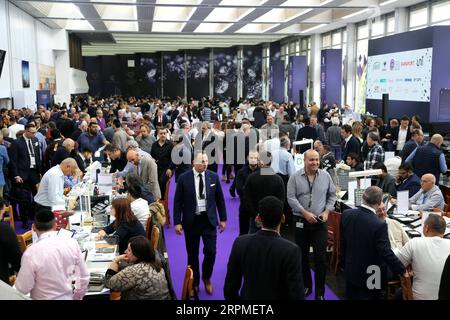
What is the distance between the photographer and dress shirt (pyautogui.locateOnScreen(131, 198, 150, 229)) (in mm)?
5512

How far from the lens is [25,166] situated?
8352mm

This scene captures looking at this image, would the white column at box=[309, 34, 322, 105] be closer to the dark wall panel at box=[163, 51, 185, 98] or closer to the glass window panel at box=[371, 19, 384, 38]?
the glass window panel at box=[371, 19, 384, 38]

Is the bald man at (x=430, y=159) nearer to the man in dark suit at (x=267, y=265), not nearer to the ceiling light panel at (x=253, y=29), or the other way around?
the man in dark suit at (x=267, y=265)

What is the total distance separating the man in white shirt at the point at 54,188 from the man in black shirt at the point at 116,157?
5.17 ft

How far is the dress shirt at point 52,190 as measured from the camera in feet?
20.0

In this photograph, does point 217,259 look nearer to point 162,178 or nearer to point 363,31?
point 162,178

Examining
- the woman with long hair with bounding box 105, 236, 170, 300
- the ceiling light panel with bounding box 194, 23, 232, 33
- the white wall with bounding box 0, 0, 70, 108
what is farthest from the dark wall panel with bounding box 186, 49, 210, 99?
the woman with long hair with bounding box 105, 236, 170, 300

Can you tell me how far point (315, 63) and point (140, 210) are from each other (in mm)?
18778

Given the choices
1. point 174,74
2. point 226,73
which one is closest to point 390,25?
point 226,73

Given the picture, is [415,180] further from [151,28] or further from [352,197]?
[151,28]

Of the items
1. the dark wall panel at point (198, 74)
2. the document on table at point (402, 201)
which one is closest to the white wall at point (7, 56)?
the document on table at point (402, 201)

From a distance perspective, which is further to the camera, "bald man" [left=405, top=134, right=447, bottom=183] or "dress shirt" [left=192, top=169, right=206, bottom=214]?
"bald man" [left=405, top=134, right=447, bottom=183]

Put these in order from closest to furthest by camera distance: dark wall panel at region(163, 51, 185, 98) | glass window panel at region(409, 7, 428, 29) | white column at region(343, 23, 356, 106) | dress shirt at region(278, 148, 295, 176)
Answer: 1. dress shirt at region(278, 148, 295, 176)
2. glass window panel at region(409, 7, 428, 29)
3. white column at region(343, 23, 356, 106)
4. dark wall panel at region(163, 51, 185, 98)

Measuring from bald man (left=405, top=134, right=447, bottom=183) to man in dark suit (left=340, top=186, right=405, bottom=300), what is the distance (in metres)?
4.13
